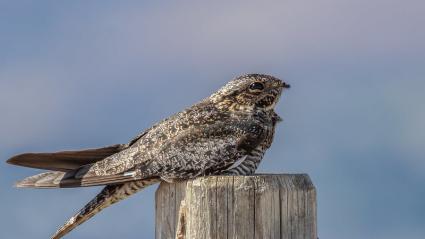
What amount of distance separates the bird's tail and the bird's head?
3.72 feet

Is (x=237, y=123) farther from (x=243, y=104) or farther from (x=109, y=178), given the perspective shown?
(x=109, y=178)

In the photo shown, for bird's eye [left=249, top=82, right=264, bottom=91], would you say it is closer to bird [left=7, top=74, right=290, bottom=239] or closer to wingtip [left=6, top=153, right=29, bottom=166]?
bird [left=7, top=74, right=290, bottom=239]

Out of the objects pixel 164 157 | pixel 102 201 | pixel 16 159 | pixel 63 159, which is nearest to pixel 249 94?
pixel 164 157

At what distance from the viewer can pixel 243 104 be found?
24.1 feet

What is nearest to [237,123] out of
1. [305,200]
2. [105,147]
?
[105,147]

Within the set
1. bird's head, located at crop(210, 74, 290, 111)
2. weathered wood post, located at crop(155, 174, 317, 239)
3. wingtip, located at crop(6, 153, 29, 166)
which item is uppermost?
bird's head, located at crop(210, 74, 290, 111)

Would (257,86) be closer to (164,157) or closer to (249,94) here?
(249,94)

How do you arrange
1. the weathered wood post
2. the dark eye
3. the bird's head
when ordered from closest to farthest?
1. the weathered wood post
2. the bird's head
3. the dark eye

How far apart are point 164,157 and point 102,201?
0.68 metres

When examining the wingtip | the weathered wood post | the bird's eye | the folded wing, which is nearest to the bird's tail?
the folded wing

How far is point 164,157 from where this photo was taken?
654 centimetres

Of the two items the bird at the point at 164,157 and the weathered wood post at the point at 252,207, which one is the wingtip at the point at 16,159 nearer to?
the bird at the point at 164,157

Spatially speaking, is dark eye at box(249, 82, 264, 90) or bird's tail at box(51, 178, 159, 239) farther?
dark eye at box(249, 82, 264, 90)

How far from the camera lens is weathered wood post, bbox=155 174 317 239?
15.6 ft
